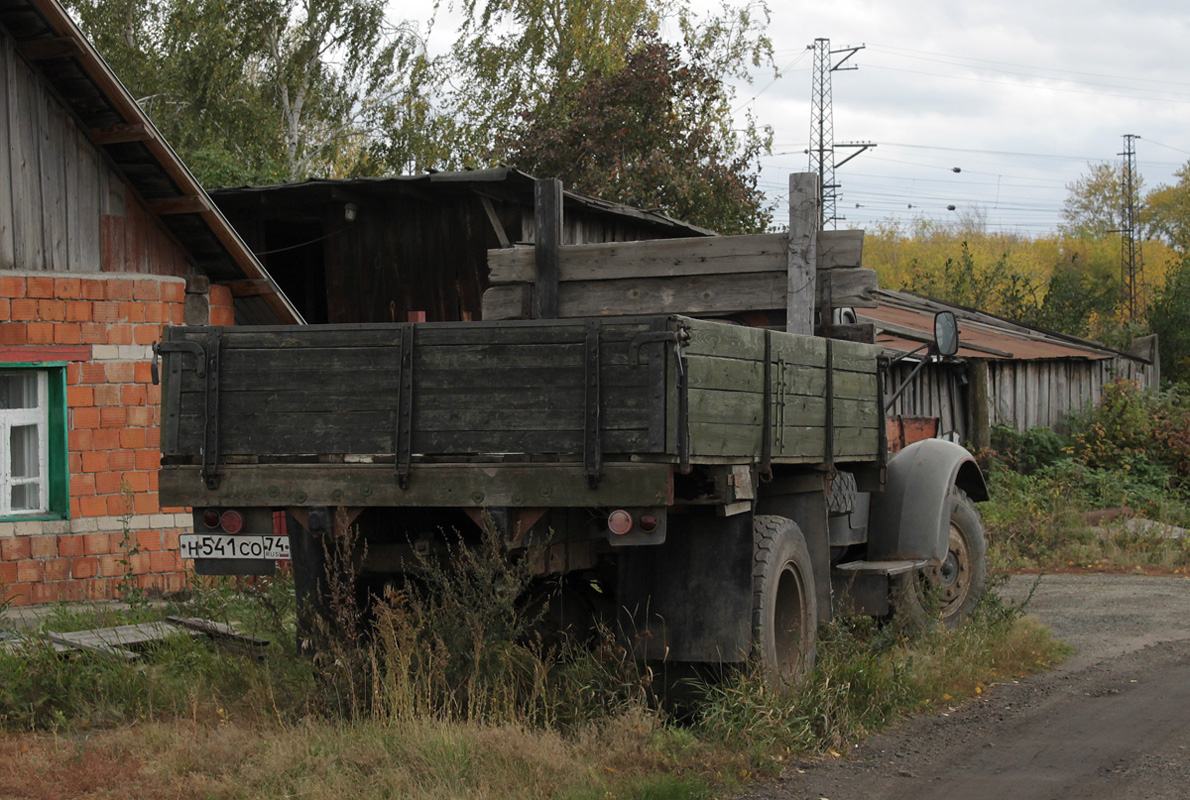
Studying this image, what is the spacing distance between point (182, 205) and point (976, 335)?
13.6 metres

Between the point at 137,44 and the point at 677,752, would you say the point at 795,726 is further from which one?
A: the point at 137,44

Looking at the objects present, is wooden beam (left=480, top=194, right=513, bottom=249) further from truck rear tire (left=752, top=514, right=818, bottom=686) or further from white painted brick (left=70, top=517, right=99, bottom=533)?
truck rear tire (left=752, top=514, right=818, bottom=686)

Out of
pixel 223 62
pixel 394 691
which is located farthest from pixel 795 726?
pixel 223 62

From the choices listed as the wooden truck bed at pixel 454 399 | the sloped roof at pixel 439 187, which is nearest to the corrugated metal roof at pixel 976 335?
the sloped roof at pixel 439 187

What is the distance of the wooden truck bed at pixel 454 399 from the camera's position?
17.1 ft

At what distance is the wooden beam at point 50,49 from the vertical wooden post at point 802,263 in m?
5.92

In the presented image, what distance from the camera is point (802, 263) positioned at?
7.99 m

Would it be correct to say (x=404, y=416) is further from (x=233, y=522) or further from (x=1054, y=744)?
(x=1054, y=744)

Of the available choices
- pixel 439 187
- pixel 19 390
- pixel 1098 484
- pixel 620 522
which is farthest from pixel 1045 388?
pixel 620 522

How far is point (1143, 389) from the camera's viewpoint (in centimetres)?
1958

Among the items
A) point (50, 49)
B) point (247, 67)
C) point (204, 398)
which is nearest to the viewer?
point (204, 398)

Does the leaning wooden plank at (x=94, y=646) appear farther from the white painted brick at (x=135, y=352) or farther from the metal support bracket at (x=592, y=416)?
the white painted brick at (x=135, y=352)

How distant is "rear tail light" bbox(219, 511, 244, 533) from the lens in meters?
5.75

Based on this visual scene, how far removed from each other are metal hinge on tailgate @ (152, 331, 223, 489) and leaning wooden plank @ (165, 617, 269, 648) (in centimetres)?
204
